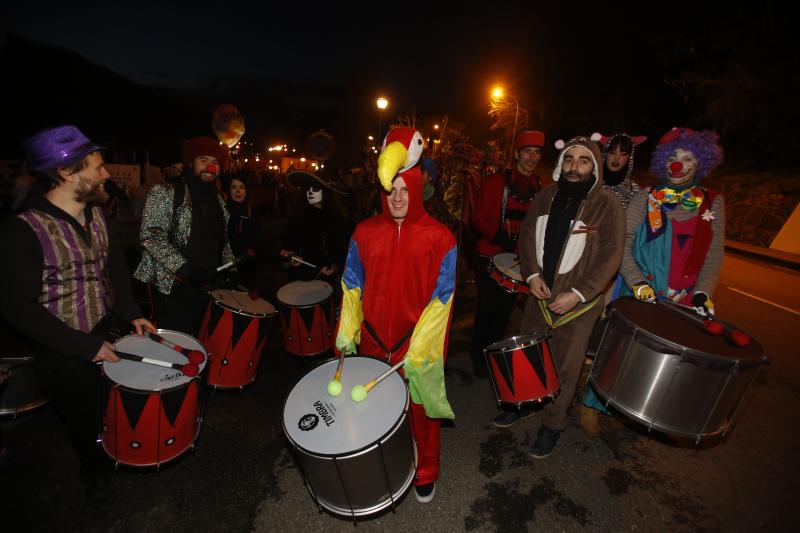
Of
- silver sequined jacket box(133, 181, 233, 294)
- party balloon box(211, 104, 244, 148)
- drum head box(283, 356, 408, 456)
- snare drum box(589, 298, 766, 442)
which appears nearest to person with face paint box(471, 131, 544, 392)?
snare drum box(589, 298, 766, 442)

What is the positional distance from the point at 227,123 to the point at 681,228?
6822 mm

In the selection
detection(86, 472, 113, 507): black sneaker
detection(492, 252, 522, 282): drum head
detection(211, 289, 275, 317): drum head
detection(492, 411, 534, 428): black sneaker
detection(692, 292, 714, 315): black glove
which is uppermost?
Answer: detection(692, 292, 714, 315): black glove

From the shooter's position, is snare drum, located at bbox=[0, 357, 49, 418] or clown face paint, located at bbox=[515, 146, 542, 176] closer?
snare drum, located at bbox=[0, 357, 49, 418]

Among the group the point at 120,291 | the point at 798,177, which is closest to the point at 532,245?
the point at 120,291

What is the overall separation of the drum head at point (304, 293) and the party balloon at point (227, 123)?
3833mm

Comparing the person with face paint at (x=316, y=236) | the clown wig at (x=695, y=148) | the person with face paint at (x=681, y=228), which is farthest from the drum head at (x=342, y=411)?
the person with face paint at (x=316, y=236)

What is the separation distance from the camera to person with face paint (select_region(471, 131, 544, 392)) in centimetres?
418

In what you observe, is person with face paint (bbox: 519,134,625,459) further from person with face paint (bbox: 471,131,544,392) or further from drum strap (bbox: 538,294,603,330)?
person with face paint (bbox: 471,131,544,392)

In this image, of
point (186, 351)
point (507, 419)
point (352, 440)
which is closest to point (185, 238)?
point (186, 351)

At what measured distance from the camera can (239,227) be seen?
16.4 feet

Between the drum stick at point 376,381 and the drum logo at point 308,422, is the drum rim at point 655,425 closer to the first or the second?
the drum stick at point 376,381

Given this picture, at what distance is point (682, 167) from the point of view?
299cm

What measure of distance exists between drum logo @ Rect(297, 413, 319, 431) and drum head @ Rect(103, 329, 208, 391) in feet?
3.31

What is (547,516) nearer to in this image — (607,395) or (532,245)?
(607,395)
